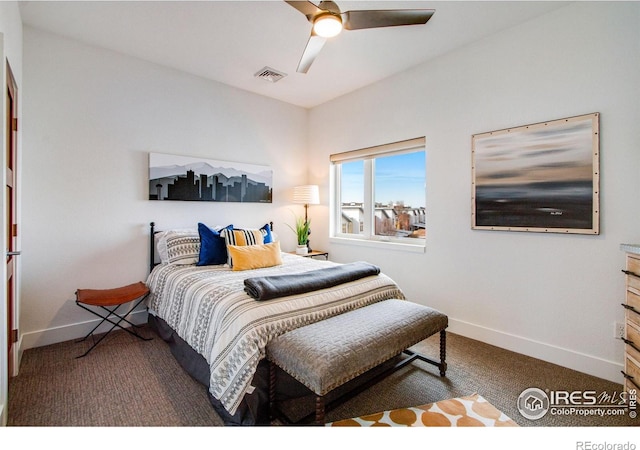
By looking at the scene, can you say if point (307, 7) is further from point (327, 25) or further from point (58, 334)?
point (58, 334)

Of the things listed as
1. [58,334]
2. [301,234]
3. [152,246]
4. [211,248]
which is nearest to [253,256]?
[211,248]

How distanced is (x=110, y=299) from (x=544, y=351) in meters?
3.55

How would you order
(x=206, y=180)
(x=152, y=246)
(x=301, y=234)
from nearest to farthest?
1. (x=152, y=246)
2. (x=206, y=180)
3. (x=301, y=234)

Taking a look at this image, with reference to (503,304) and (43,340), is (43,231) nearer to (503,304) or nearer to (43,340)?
(43,340)

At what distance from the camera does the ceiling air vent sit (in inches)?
131

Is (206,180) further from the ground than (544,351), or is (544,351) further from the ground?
(206,180)

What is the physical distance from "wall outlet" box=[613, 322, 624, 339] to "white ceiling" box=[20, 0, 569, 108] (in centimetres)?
238

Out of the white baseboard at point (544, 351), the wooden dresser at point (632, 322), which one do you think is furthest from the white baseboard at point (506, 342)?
the wooden dresser at point (632, 322)

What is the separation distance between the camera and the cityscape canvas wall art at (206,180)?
3.22 metres

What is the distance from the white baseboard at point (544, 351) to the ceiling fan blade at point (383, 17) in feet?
8.46

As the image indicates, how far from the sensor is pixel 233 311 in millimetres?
1819

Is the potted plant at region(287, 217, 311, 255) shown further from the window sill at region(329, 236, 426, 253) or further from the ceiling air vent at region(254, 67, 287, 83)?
the ceiling air vent at region(254, 67, 287, 83)

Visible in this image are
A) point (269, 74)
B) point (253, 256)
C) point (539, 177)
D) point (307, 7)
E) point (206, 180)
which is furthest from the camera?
point (206, 180)

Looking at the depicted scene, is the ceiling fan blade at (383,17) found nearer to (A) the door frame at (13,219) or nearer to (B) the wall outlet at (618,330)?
(A) the door frame at (13,219)
